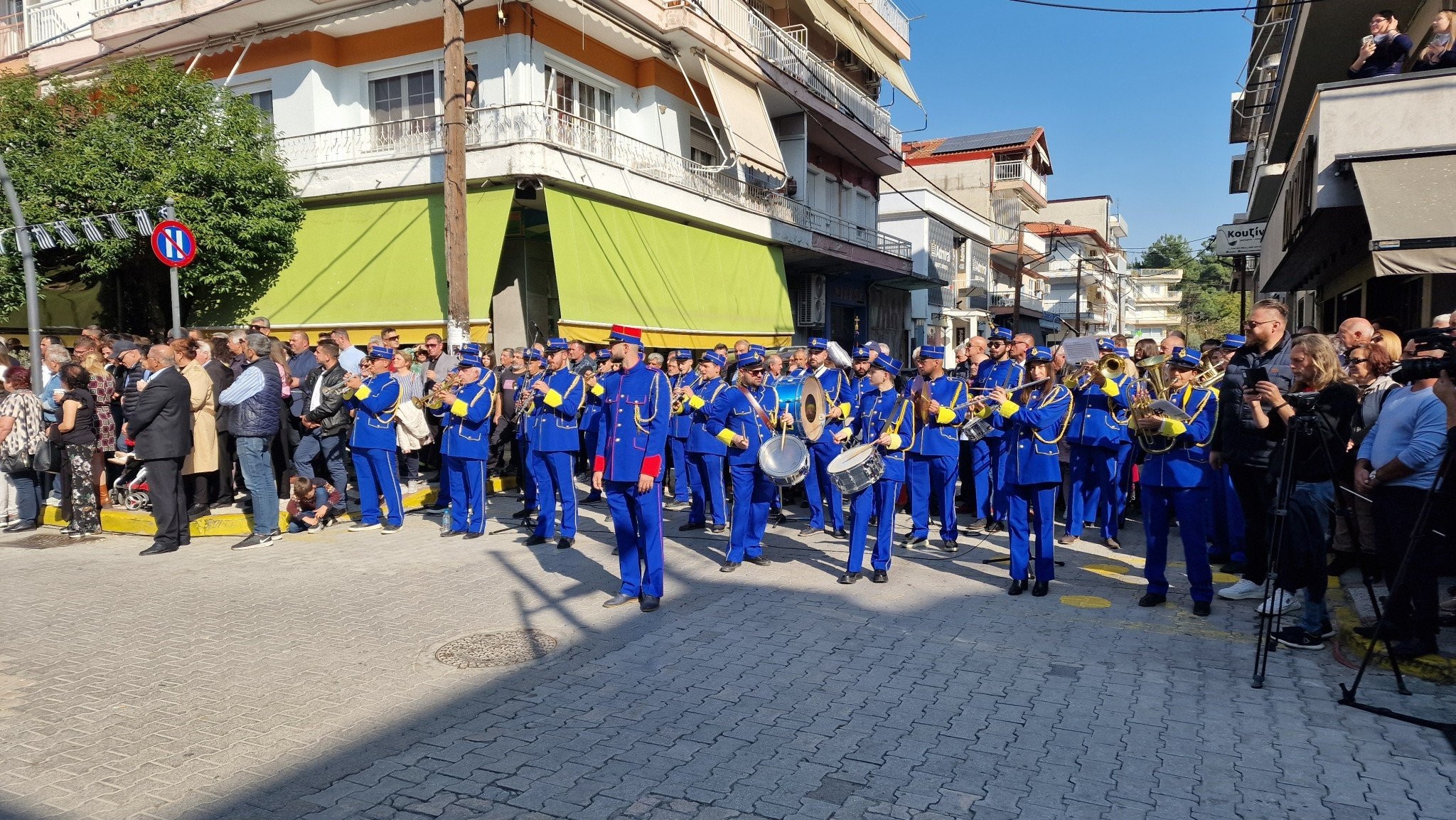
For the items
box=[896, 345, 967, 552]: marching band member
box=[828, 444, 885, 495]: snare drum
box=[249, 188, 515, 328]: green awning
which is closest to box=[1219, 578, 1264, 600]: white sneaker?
box=[896, 345, 967, 552]: marching band member

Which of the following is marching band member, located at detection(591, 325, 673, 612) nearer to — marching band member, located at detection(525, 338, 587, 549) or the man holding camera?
marching band member, located at detection(525, 338, 587, 549)

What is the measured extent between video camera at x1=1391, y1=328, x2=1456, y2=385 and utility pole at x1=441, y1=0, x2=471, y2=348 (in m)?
11.2

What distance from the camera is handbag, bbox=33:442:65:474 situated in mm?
10109

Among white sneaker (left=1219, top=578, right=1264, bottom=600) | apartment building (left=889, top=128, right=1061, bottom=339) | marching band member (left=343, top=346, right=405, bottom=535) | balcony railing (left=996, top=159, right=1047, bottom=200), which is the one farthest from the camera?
balcony railing (left=996, top=159, right=1047, bottom=200)

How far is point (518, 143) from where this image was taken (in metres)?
15.0

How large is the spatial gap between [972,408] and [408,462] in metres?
8.21

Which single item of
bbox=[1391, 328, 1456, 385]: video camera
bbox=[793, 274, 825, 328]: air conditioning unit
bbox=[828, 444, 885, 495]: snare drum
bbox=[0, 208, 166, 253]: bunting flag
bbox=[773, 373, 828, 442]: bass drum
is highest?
bbox=[0, 208, 166, 253]: bunting flag

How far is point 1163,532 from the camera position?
6770 mm

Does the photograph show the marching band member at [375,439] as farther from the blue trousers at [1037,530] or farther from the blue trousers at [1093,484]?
the blue trousers at [1093,484]

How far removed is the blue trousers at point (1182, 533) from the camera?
662 centimetres

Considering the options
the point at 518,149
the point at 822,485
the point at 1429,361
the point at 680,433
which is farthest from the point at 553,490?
the point at 518,149

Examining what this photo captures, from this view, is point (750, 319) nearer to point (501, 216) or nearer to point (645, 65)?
point (645, 65)

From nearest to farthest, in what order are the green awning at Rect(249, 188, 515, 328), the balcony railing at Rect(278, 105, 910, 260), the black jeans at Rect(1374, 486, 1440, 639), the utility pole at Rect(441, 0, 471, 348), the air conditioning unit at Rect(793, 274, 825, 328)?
the black jeans at Rect(1374, 486, 1440, 639)
the utility pole at Rect(441, 0, 471, 348)
the green awning at Rect(249, 188, 515, 328)
the balcony railing at Rect(278, 105, 910, 260)
the air conditioning unit at Rect(793, 274, 825, 328)

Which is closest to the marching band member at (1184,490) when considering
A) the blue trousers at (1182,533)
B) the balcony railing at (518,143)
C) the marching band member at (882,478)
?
the blue trousers at (1182,533)
